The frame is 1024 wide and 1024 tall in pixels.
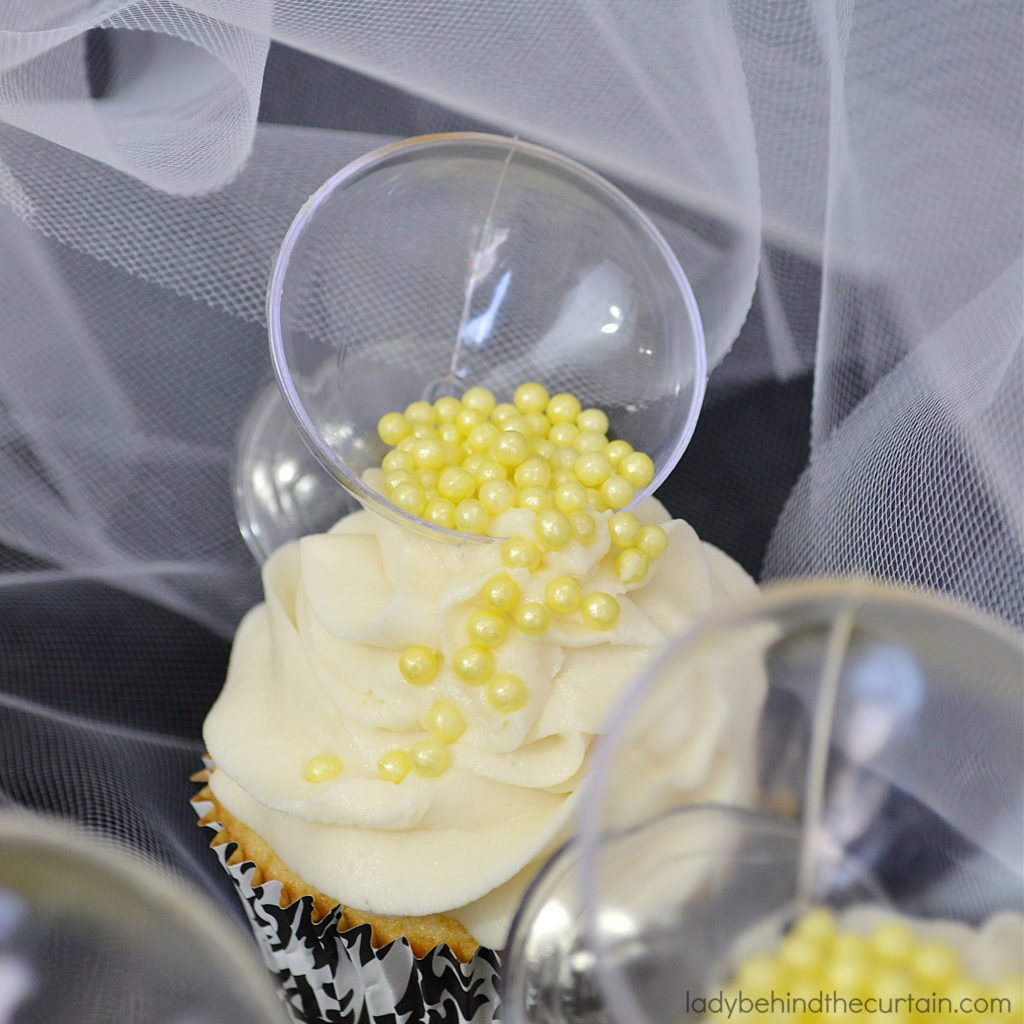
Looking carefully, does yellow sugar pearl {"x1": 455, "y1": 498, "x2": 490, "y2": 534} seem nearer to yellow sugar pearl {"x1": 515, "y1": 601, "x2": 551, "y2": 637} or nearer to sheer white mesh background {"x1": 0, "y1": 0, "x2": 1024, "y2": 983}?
yellow sugar pearl {"x1": 515, "y1": 601, "x2": 551, "y2": 637}

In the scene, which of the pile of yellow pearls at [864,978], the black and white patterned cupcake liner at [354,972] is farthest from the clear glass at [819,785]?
the black and white patterned cupcake liner at [354,972]

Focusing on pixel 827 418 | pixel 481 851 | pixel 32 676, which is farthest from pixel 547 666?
pixel 32 676

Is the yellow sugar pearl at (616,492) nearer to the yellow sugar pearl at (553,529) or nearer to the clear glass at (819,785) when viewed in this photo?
the yellow sugar pearl at (553,529)

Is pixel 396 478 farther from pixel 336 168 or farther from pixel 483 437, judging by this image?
pixel 336 168

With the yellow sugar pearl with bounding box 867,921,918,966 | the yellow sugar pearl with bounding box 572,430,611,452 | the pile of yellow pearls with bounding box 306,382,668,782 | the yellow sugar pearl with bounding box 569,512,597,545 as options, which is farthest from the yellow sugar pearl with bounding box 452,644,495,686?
the yellow sugar pearl with bounding box 867,921,918,966

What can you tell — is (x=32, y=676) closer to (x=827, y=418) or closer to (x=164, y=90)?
(x=164, y=90)

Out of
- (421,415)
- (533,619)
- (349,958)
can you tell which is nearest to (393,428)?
(421,415)

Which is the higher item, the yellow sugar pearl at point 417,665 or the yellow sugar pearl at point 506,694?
the yellow sugar pearl at point 506,694
